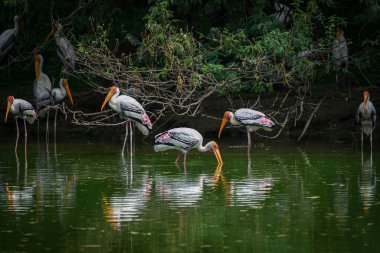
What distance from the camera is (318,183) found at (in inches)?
532

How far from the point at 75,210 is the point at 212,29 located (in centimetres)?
967

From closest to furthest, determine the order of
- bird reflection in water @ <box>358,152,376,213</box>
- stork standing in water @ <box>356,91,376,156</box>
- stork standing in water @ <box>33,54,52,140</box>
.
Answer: bird reflection in water @ <box>358,152,376,213</box>
stork standing in water @ <box>356,91,376,156</box>
stork standing in water @ <box>33,54,52,140</box>

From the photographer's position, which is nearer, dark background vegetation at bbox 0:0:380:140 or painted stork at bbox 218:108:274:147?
dark background vegetation at bbox 0:0:380:140

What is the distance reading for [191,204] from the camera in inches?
452

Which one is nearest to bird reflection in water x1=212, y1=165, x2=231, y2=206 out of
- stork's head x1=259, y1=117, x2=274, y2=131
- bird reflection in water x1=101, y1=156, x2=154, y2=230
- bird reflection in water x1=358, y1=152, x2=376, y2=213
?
bird reflection in water x1=101, y1=156, x2=154, y2=230

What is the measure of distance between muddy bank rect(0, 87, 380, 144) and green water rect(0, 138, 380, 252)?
4.40 metres

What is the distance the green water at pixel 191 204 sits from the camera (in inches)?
363

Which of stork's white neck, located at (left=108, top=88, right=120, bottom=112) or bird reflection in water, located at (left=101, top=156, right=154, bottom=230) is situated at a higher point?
stork's white neck, located at (left=108, top=88, right=120, bottom=112)

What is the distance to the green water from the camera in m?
9.22

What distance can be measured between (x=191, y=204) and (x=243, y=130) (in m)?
9.97

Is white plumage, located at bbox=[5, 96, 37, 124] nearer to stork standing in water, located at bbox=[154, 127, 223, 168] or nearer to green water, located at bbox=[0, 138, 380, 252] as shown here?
green water, located at bbox=[0, 138, 380, 252]

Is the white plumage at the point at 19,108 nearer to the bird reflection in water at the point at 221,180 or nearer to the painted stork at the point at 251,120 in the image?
the painted stork at the point at 251,120

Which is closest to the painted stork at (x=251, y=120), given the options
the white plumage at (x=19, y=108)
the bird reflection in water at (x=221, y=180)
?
the bird reflection in water at (x=221, y=180)

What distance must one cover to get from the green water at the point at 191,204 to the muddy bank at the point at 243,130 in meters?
4.40
